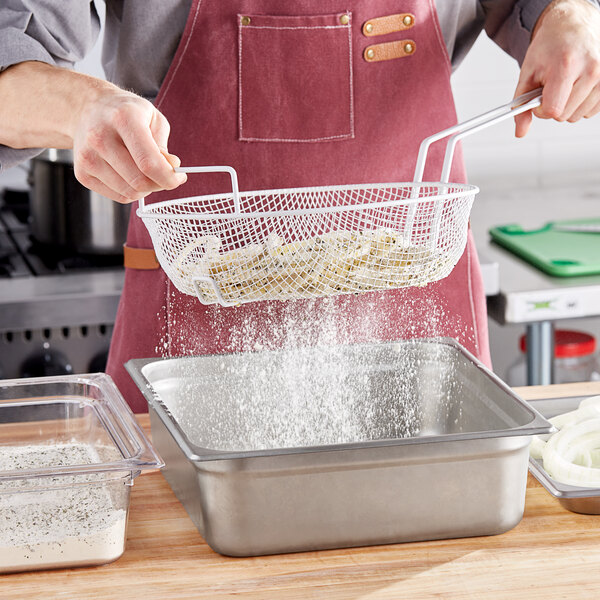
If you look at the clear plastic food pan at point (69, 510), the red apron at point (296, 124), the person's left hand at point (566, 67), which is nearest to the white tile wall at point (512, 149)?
the red apron at point (296, 124)

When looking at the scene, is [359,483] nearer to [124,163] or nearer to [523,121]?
[124,163]

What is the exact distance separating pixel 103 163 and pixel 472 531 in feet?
1.51

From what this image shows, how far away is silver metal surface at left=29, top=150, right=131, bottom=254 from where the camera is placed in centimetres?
176

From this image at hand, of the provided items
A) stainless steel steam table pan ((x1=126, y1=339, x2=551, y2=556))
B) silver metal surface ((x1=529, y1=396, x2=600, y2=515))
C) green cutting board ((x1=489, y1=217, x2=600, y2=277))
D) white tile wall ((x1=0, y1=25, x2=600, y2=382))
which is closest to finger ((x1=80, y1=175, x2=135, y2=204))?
stainless steel steam table pan ((x1=126, y1=339, x2=551, y2=556))

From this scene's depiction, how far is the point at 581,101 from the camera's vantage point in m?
1.10

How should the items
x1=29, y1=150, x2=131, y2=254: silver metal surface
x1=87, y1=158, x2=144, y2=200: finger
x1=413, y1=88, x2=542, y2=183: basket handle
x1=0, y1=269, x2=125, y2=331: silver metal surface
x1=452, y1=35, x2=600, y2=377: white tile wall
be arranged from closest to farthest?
x1=87, y1=158, x2=144, y2=200: finger → x1=413, y1=88, x2=542, y2=183: basket handle → x1=0, y1=269, x2=125, y2=331: silver metal surface → x1=29, y1=150, x2=131, y2=254: silver metal surface → x1=452, y1=35, x2=600, y2=377: white tile wall

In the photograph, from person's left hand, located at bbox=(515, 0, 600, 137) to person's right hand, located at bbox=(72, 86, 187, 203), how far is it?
0.46 meters

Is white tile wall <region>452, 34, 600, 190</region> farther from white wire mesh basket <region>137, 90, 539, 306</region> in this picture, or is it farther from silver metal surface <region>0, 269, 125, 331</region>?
white wire mesh basket <region>137, 90, 539, 306</region>

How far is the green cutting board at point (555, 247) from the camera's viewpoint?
1858mm

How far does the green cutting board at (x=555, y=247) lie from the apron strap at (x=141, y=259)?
88cm

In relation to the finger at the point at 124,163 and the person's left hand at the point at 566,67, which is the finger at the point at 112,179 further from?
the person's left hand at the point at 566,67

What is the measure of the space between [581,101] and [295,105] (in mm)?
359

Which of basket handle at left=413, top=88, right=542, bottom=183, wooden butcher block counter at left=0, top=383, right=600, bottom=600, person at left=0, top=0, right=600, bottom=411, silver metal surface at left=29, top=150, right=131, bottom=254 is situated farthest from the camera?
silver metal surface at left=29, top=150, right=131, bottom=254

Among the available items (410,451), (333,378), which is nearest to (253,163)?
(333,378)
